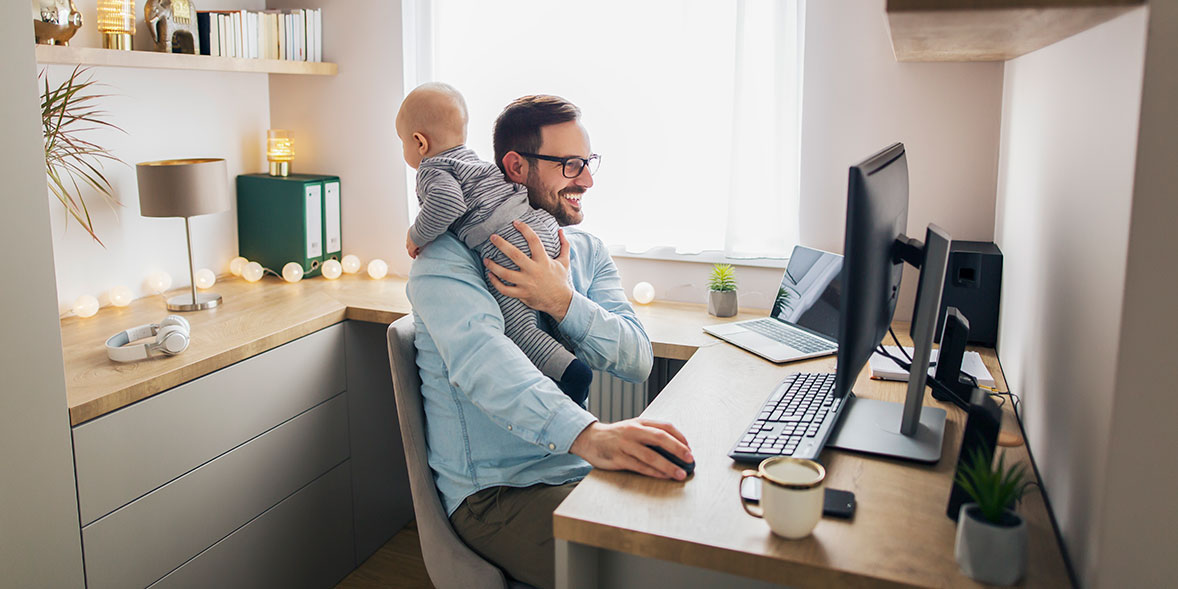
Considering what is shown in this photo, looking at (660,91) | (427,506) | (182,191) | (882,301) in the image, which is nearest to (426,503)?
(427,506)

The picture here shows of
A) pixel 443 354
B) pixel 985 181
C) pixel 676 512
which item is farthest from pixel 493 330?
pixel 985 181

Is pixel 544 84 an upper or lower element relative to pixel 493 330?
upper

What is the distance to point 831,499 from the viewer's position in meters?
1.27

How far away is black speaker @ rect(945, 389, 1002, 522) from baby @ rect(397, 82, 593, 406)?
71 centimetres

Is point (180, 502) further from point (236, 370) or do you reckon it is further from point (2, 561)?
point (2, 561)

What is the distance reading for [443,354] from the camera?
1648 mm

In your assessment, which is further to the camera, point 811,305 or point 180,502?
point 811,305

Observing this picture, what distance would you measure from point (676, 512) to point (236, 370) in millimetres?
1406

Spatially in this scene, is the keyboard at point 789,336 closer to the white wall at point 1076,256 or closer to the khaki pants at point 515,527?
the white wall at point 1076,256

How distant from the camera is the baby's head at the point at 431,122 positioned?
1856 mm

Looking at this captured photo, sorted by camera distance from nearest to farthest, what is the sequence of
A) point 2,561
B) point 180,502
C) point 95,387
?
point 2,561 < point 95,387 < point 180,502

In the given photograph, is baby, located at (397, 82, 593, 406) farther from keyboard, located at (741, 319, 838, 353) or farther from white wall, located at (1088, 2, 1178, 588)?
white wall, located at (1088, 2, 1178, 588)

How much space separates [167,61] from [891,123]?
81.4 inches

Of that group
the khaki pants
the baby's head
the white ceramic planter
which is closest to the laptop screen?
the white ceramic planter
